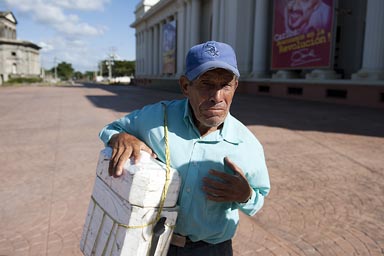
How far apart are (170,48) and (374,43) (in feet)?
93.2

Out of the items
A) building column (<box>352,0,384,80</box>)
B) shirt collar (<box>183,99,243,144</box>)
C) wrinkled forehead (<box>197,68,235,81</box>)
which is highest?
building column (<box>352,0,384,80</box>)

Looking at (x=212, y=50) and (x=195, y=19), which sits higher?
(x=195, y=19)

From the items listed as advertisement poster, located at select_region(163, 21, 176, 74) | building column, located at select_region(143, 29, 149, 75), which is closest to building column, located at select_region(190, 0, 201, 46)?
advertisement poster, located at select_region(163, 21, 176, 74)

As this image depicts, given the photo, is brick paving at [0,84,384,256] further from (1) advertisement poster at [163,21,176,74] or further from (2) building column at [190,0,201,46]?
(1) advertisement poster at [163,21,176,74]

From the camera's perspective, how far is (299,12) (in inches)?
774

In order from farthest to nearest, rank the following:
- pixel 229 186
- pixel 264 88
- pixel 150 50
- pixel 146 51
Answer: pixel 146 51 < pixel 150 50 < pixel 264 88 < pixel 229 186

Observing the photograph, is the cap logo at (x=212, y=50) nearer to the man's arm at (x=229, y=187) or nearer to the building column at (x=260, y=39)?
the man's arm at (x=229, y=187)

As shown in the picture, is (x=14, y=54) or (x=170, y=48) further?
(x=14, y=54)

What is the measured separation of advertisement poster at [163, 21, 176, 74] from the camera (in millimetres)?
39094

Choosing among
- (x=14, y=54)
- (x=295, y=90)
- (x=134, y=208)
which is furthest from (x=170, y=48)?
(x=14, y=54)

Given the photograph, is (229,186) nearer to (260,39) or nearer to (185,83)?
(185,83)

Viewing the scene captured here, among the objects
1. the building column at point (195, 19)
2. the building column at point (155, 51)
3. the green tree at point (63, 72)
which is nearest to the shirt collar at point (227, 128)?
the building column at point (195, 19)

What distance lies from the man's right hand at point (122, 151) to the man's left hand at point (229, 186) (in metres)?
0.30

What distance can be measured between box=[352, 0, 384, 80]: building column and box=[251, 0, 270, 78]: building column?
30.8 ft
